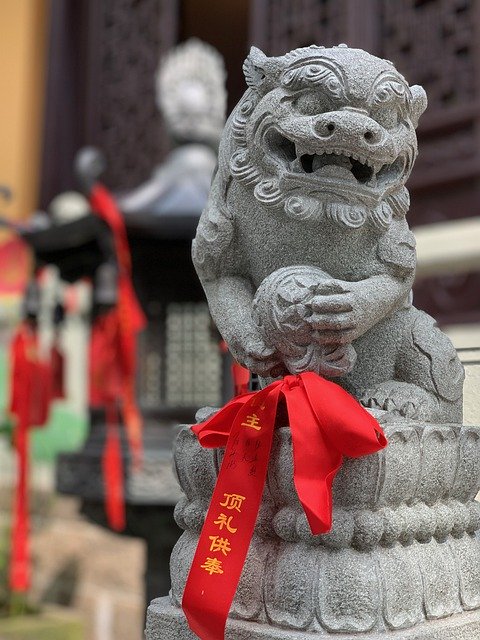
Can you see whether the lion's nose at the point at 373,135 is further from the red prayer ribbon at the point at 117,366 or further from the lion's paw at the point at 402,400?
the red prayer ribbon at the point at 117,366

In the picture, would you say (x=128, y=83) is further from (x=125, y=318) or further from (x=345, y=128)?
(x=345, y=128)

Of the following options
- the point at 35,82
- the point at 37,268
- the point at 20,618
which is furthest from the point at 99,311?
the point at 35,82

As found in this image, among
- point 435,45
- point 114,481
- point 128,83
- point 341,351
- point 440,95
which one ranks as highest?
point 128,83

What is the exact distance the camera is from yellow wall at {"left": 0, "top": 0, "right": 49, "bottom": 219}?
4.33 m

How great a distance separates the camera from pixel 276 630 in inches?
34.4

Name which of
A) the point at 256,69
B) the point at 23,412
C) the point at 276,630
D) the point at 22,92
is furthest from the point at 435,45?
the point at 22,92

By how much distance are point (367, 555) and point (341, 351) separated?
226 mm

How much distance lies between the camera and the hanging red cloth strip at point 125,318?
238 cm

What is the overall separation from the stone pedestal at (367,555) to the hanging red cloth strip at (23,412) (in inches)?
58.7

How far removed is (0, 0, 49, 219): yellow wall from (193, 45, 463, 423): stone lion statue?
349 centimetres

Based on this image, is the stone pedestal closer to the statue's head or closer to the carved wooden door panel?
the statue's head

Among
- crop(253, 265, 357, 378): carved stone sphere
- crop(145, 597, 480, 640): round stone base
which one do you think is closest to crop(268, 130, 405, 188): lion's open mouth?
crop(253, 265, 357, 378): carved stone sphere

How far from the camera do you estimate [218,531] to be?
918 mm

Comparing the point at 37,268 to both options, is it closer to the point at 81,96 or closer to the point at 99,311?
the point at 99,311
